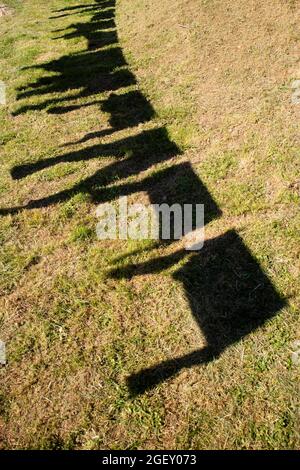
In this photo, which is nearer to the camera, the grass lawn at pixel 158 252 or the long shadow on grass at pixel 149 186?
the grass lawn at pixel 158 252

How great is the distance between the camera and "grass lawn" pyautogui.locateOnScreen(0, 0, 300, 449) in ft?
14.0

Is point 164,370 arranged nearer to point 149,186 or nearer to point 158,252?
point 158,252

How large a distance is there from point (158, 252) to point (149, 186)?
5.03ft

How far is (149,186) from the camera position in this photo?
6930 millimetres

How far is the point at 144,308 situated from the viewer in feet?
16.9

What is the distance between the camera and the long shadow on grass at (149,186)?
4893mm

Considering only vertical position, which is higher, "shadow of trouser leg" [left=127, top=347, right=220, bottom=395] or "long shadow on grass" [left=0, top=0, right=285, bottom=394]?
"long shadow on grass" [left=0, top=0, right=285, bottom=394]

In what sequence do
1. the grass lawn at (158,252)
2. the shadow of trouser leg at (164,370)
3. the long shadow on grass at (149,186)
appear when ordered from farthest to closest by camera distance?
the long shadow on grass at (149,186)
the shadow of trouser leg at (164,370)
the grass lawn at (158,252)

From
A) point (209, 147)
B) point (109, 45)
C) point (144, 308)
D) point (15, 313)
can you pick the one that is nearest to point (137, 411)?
point (144, 308)

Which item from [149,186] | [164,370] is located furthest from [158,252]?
[164,370]

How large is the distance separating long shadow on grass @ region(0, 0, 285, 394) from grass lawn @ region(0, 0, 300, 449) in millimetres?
25

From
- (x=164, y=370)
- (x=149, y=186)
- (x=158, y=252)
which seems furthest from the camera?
(x=149, y=186)

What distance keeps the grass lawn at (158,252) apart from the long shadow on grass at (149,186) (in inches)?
1.0
